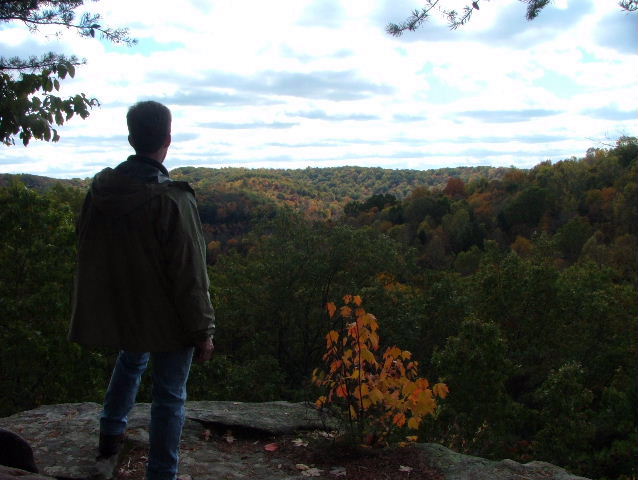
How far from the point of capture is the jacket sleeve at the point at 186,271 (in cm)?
282

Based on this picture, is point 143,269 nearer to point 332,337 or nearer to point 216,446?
point 332,337

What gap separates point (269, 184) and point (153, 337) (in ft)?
325

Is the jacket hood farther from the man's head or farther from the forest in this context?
the forest

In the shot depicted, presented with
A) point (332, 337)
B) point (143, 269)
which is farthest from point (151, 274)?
point (332, 337)

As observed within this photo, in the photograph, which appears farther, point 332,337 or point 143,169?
point 332,337

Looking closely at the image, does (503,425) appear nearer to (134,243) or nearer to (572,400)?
(572,400)

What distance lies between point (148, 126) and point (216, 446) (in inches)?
92.1

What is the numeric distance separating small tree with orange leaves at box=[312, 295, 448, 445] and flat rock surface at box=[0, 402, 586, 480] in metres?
0.34

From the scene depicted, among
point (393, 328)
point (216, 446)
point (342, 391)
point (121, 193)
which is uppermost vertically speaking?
point (121, 193)

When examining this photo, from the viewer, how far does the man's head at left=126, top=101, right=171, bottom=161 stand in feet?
9.50

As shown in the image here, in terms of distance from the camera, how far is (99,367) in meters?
11.6

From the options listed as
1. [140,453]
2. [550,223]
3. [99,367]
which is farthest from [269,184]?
[140,453]

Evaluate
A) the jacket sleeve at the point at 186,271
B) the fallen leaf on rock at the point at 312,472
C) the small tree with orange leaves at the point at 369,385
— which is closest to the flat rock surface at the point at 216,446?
the fallen leaf on rock at the point at 312,472

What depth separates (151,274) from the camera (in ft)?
9.46
